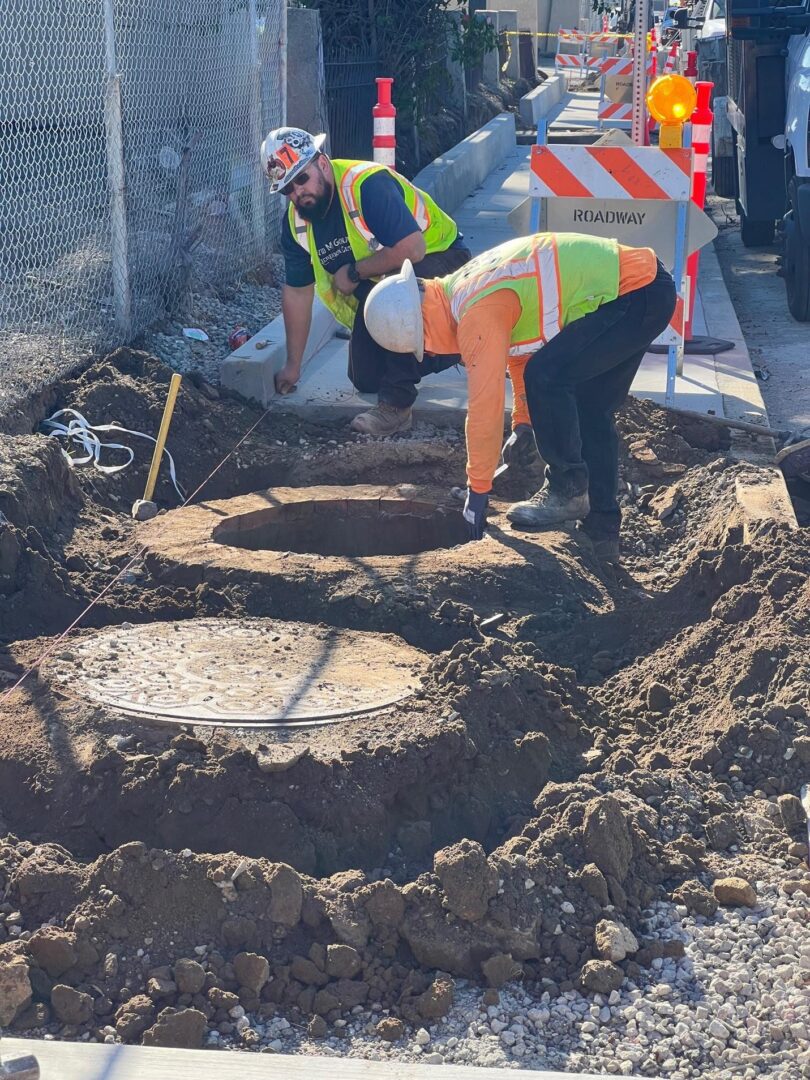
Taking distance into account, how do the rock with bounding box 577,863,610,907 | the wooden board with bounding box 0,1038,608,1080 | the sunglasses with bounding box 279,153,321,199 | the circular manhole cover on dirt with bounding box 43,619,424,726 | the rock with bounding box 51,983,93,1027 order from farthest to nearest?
the sunglasses with bounding box 279,153,321,199 → the circular manhole cover on dirt with bounding box 43,619,424,726 → the rock with bounding box 577,863,610,907 → the rock with bounding box 51,983,93,1027 → the wooden board with bounding box 0,1038,608,1080

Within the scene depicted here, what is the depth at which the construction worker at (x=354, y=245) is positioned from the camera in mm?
6480

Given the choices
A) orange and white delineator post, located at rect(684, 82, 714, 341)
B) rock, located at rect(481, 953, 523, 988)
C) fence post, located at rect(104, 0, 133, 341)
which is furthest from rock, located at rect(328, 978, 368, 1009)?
orange and white delineator post, located at rect(684, 82, 714, 341)

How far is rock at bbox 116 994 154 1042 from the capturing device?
9.71 feet

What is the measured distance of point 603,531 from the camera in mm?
5934

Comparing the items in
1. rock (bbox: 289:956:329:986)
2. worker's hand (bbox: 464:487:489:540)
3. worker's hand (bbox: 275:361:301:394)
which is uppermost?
worker's hand (bbox: 275:361:301:394)

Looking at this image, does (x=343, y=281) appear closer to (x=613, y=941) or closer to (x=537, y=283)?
(x=537, y=283)

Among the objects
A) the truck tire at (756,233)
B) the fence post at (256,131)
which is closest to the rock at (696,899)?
the fence post at (256,131)

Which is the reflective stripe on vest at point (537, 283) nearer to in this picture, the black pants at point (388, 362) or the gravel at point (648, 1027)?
the black pants at point (388, 362)

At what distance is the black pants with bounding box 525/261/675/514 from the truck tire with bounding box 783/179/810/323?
448cm

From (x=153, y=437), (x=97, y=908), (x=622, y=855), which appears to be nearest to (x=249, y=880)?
(x=97, y=908)

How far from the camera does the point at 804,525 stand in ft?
21.5

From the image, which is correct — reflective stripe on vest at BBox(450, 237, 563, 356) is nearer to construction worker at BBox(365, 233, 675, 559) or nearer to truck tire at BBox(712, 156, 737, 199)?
construction worker at BBox(365, 233, 675, 559)

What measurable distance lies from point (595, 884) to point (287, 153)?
409 cm

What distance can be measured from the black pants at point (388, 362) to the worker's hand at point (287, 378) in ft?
0.92
